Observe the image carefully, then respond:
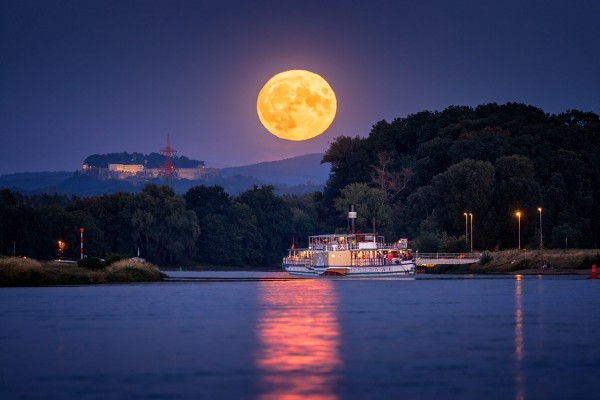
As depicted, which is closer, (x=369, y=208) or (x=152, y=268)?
(x=152, y=268)

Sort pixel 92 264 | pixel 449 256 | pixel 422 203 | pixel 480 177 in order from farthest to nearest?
1. pixel 422 203
2. pixel 480 177
3. pixel 449 256
4. pixel 92 264

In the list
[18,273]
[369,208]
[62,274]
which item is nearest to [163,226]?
[369,208]

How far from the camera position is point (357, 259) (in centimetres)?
12119

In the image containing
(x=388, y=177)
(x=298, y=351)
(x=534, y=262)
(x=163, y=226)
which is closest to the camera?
(x=298, y=351)

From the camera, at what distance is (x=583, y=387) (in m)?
25.3

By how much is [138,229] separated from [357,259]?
6334 centimetres

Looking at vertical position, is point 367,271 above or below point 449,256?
below

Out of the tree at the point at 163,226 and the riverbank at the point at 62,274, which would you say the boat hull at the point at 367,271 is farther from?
the tree at the point at 163,226

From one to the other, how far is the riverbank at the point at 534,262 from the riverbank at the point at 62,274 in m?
50.8

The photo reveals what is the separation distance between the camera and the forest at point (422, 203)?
144 meters

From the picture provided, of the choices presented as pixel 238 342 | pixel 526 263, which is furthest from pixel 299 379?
pixel 526 263

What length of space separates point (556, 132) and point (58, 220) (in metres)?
83.5

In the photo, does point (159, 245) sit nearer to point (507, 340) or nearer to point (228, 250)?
point (228, 250)

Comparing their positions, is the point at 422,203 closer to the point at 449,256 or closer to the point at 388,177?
the point at 449,256
